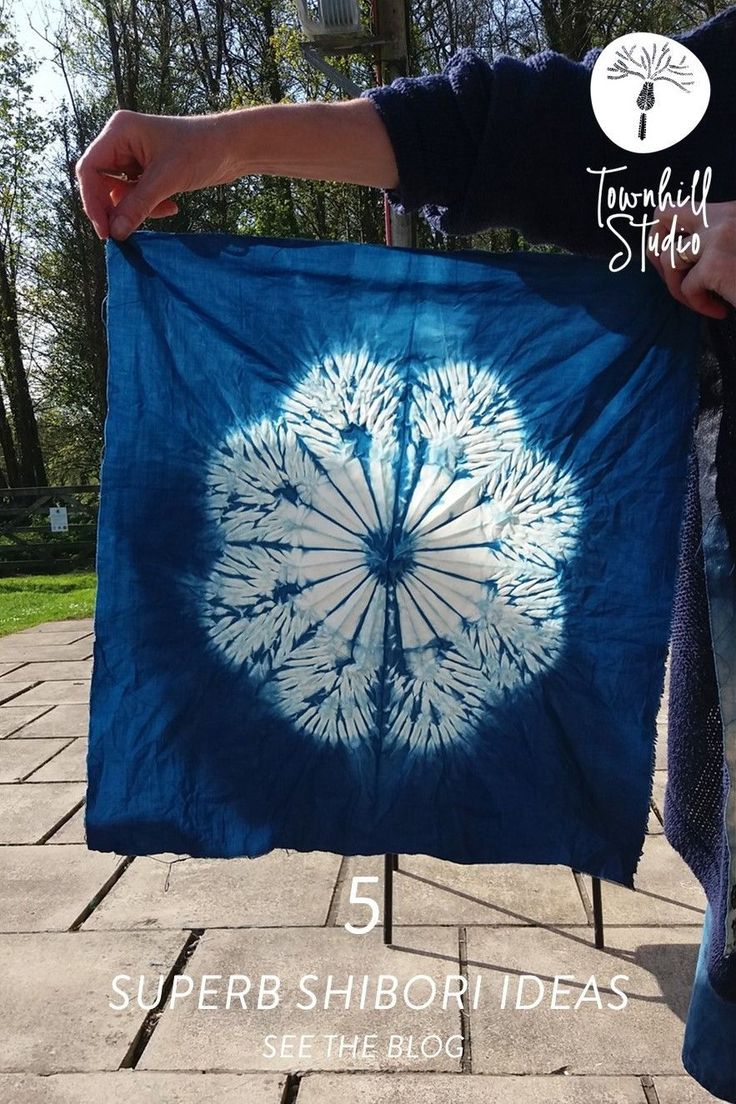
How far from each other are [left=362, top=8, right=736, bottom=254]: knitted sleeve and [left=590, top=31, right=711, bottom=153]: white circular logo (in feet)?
0.04

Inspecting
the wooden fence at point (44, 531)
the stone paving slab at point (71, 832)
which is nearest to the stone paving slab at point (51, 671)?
the stone paving slab at point (71, 832)

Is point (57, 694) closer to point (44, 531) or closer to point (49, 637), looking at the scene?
point (49, 637)

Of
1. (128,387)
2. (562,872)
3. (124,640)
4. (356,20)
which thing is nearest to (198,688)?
(124,640)

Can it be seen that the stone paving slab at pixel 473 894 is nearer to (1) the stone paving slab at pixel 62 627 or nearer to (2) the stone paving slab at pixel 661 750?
(2) the stone paving slab at pixel 661 750

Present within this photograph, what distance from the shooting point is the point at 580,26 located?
12.3 metres

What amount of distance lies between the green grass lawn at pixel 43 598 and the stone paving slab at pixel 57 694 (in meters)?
2.11

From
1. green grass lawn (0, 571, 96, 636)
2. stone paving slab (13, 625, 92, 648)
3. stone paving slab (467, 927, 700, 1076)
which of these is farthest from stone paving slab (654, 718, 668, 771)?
green grass lawn (0, 571, 96, 636)

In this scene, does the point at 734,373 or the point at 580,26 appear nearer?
the point at 734,373

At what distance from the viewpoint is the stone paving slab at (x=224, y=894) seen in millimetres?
2676

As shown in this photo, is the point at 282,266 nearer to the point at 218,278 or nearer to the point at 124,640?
the point at 218,278

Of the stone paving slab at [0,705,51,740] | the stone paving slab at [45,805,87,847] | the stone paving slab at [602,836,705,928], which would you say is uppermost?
the stone paving slab at [602,836,705,928]

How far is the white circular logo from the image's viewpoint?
131 centimetres

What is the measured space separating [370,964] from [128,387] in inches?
58.3

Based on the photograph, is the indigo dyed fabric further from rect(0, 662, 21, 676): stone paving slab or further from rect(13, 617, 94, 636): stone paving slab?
rect(13, 617, 94, 636): stone paving slab
